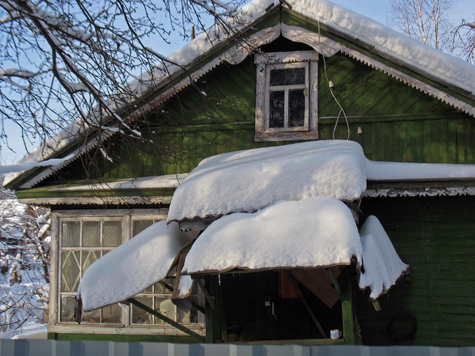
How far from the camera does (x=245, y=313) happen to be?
6.93 m

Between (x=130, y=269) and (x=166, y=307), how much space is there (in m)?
1.68

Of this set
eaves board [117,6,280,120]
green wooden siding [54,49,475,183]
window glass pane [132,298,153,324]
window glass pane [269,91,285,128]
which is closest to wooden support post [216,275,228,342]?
window glass pane [132,298,153,324]

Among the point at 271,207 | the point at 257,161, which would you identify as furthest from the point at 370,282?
the point at 257,161

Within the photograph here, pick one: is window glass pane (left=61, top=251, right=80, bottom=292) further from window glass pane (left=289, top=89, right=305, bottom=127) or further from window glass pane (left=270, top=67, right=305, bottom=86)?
window glass pane (left=270, top=67, right=305, bottom=86)

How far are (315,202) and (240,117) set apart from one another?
9.12 feet

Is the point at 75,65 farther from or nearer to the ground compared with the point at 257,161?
farther from the ground

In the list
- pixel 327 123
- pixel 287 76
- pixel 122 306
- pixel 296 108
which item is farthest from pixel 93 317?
pixel 287 76

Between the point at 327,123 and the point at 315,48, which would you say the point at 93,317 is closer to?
the point at 327,123

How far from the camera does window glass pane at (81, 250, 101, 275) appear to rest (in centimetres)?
689

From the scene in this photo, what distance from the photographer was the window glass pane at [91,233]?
695 centimetres

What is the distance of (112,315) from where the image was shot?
681cm

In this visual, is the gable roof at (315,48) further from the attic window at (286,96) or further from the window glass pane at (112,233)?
the window glass pane at (112,233)

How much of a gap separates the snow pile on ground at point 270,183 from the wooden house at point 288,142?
3.06ft

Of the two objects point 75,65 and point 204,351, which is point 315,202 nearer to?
point 204,351
